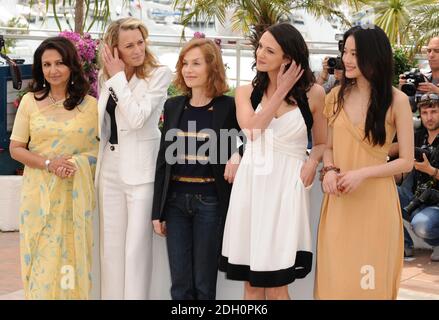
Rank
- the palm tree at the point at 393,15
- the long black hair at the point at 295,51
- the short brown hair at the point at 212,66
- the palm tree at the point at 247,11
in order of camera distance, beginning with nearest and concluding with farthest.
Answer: the long black hair at the point at 295,51
the short brown hair at the point at 212,66
the palm tree at the point at 247,11
the palm tree at the point at 393,15

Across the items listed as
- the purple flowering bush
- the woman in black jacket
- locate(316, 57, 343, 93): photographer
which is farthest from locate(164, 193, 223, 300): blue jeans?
the purple flowering bush

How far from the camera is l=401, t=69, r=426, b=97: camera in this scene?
6633 millimetres

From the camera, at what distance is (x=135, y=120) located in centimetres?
442

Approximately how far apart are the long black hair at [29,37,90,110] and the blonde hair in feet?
0.61

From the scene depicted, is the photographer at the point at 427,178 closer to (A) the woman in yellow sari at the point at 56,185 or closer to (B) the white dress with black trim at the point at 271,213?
(B) the white dress with black trim at the point at 271,213

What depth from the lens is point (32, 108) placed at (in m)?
4.67

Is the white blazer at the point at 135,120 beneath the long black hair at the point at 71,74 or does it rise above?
beneath

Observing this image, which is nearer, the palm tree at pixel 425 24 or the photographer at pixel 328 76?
the photographer at pixel 328 76

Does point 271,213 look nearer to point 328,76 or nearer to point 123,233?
point 123,233

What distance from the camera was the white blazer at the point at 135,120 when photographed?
444 centimetres

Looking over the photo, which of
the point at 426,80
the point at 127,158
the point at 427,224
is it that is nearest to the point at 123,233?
the point at 127,158

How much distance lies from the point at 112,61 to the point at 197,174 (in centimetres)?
77

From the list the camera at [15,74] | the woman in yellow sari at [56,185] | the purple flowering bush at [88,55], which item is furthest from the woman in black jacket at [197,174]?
the camera at [15,74]
